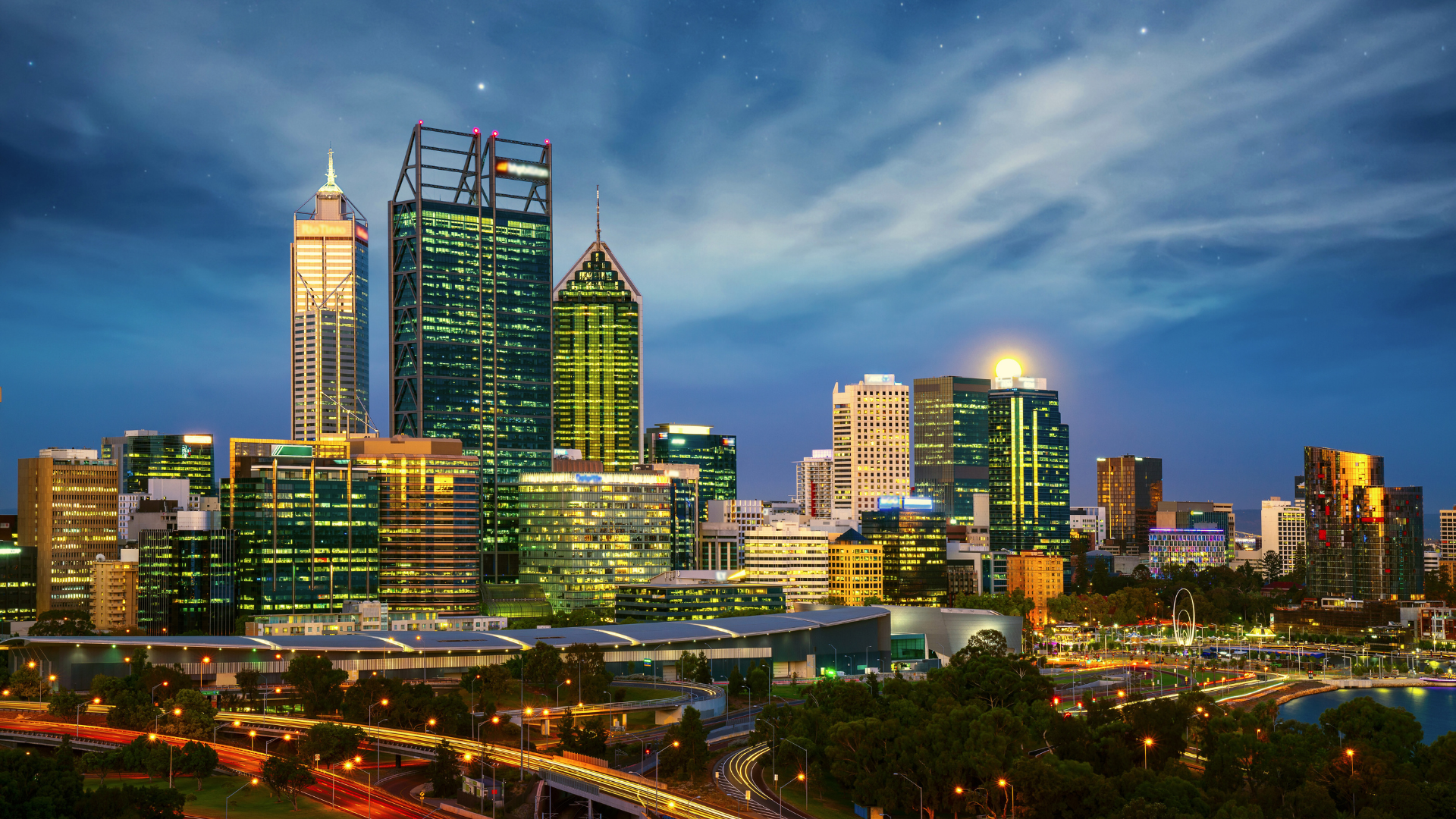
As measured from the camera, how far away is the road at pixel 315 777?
10650 centimetres

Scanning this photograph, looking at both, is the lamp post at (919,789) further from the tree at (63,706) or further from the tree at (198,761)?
the tree at (63,706)

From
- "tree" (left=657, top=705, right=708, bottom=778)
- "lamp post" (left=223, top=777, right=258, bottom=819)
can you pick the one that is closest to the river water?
"tree" (left=657, top=705, right=708, bottom=778)

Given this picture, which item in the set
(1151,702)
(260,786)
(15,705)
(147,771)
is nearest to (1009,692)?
(1151,702)

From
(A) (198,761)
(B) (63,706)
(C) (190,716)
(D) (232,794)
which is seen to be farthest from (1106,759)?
(B) (63,706)

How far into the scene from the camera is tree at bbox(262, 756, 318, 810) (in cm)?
10931

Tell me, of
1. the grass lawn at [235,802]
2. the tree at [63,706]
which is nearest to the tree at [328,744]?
the grass lawn at [235,802]

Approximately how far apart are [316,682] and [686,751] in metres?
54.9

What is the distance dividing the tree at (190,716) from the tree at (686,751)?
45.2 meters

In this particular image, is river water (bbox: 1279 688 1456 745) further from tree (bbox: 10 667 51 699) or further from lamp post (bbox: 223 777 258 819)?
tree (bbox: 10 667 51 699)

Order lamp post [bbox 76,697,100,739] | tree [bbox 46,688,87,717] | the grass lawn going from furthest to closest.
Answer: tree [bbox 46,688,87,717] → lamp post [bbox 76,697,100,739] → the grass lawn

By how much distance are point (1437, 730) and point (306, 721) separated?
128m

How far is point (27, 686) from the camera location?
156125mm

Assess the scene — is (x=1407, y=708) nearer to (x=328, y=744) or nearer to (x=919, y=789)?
(x=919, y=789)

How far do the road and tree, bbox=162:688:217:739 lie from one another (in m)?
1.70
